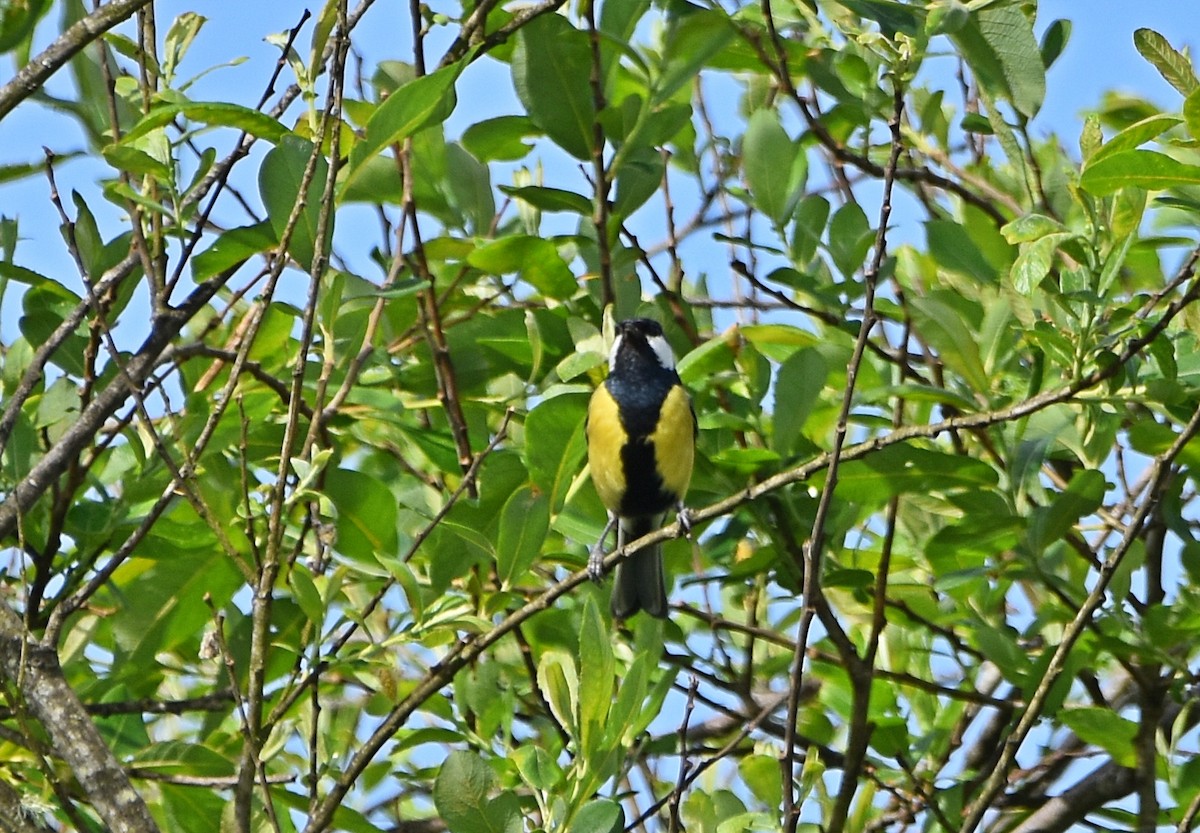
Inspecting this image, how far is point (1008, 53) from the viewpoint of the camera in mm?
2721

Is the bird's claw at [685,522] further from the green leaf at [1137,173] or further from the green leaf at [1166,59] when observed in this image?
the green leaf at [1166,59]

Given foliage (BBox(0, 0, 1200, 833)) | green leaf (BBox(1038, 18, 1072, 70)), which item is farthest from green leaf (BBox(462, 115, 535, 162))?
green leaf (BBox(1038, 18, 1072, 70))

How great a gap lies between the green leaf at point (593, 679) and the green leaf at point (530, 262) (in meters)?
0.93

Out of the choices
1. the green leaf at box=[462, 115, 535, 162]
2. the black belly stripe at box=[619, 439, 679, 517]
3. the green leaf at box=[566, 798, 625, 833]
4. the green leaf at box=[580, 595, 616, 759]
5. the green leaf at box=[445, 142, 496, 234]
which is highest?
the green leaf at box=[462, 115, 535, 162]

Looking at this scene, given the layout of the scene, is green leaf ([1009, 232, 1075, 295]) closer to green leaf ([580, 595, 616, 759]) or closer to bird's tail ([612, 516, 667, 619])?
green leaf ([580, 595, 616, 759])

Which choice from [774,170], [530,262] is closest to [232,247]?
[530,262]

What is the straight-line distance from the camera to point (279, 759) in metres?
3.58

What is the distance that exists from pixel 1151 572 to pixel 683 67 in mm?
1667

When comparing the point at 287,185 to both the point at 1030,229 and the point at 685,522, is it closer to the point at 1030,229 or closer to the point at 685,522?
the point at 685,522

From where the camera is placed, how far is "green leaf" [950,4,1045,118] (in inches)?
106

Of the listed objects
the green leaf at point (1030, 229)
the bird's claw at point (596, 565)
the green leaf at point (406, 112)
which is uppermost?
the green leaf at point (406, 112)

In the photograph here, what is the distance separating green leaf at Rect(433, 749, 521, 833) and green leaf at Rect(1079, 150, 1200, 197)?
1343mm

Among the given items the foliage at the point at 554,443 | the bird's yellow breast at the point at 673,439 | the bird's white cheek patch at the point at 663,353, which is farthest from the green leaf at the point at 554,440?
the bird's white cheek patch at the point at 663,353

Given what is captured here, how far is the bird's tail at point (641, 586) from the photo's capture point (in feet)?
10.9
